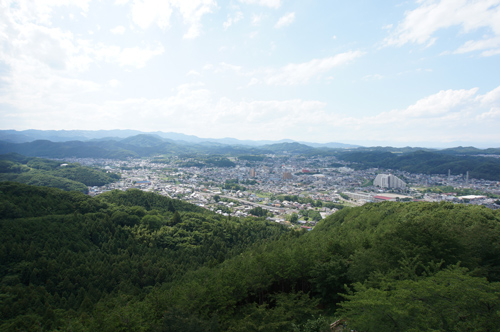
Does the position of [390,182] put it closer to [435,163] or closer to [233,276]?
[435,163]

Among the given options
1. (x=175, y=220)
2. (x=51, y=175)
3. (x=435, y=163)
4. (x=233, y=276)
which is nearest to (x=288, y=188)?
(x=175, y=220)

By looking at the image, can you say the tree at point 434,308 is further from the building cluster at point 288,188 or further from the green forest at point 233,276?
the building cluster at point 288,188

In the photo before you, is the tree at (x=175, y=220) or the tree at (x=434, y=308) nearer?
the tree at (x=434, y=308)

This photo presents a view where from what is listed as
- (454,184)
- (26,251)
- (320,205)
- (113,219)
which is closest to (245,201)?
(320,205)

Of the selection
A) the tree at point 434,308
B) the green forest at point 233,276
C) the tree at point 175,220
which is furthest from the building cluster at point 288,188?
the tree at point 434,308

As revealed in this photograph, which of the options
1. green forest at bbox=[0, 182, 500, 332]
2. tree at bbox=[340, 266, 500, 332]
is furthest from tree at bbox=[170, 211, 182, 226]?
tree at bbox=[340, 266, 500, 332]

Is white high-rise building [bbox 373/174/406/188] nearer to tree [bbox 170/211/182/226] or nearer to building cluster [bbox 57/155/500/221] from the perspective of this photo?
building cluster [bbox 57/155/500/221]
